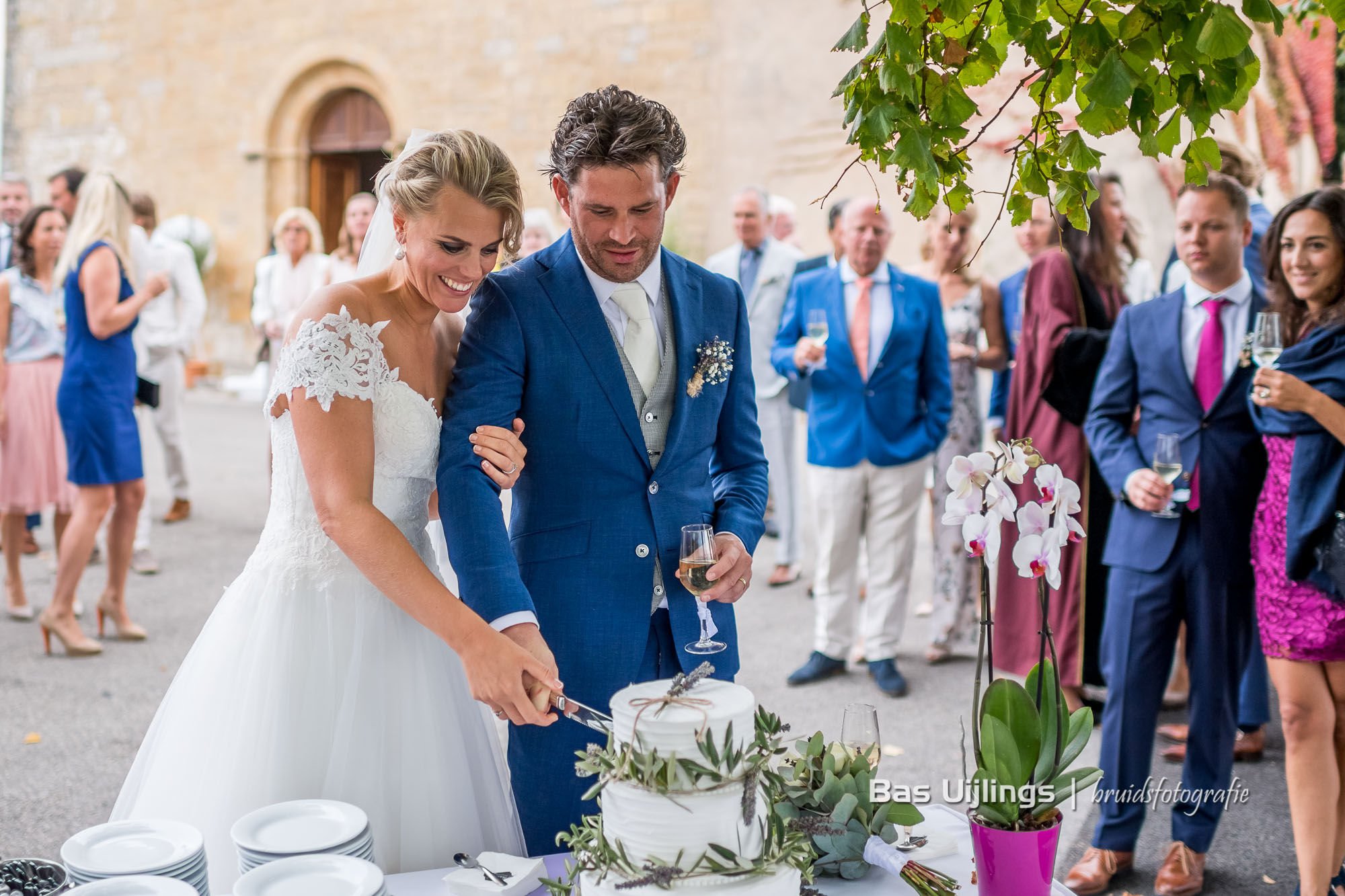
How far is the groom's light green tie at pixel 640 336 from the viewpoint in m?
2.27

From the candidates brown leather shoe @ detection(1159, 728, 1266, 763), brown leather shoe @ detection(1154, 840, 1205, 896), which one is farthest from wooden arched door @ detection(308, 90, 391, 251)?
brown leather shoe @ detection(1154, 840, 1205, 896)

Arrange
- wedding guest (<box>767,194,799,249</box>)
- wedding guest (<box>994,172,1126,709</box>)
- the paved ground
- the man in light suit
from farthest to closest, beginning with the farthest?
wedding guest (<box>767,194,799,249</box>) < the man in light suit < wedding guest (<box>994,172,1126,709</box>) < the paved ground

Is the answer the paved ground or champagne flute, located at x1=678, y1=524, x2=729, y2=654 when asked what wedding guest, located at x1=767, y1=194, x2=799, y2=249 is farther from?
champagne flute, located at x1=678, y1=524, x2=729, y2=654

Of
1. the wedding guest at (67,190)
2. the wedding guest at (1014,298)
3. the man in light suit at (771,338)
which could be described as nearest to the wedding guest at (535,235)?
the man in light suit at (771,338)

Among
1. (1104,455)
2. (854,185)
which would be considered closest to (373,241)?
(1104,455)

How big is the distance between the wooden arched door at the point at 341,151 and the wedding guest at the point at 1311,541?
13996 millimetres

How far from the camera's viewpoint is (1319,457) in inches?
116

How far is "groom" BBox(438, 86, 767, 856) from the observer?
206cm

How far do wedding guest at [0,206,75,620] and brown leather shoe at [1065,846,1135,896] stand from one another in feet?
16.9

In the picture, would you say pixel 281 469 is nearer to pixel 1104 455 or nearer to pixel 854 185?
pixel 1104 455

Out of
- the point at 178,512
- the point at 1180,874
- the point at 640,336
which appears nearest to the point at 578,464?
the point at 640,336

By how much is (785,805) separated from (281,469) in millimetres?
1319

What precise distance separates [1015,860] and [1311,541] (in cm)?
175

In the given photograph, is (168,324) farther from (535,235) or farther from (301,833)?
(301,833)
